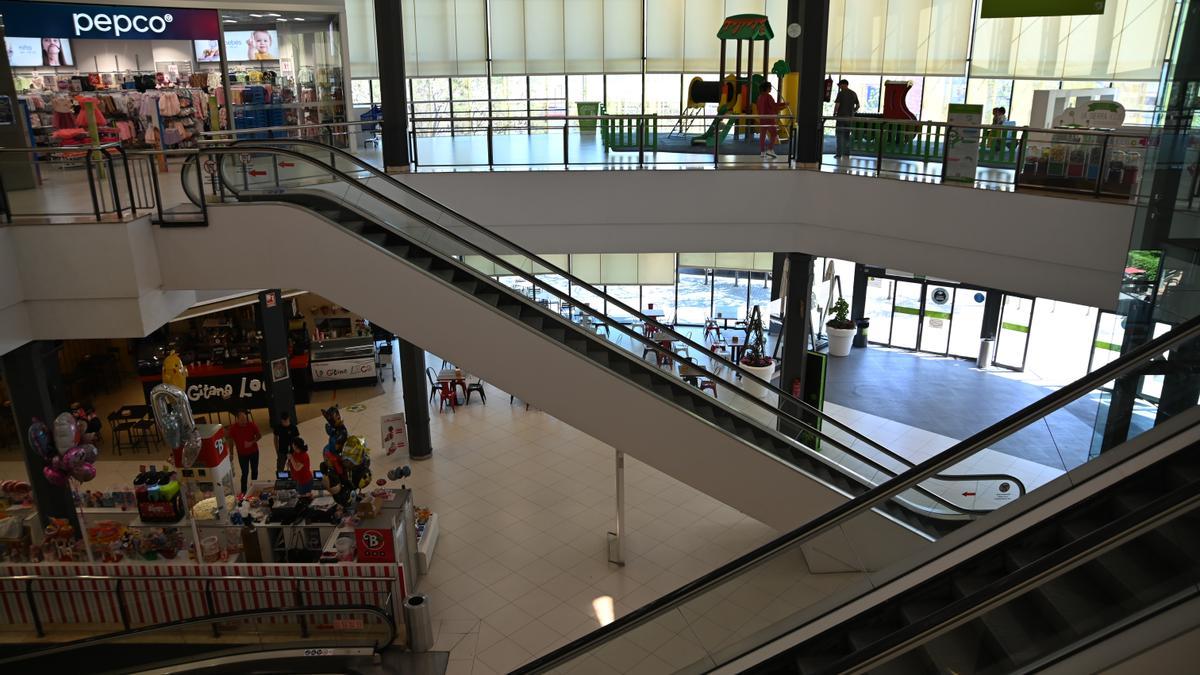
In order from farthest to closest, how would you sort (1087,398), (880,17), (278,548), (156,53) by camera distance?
(880,17)
(156,53)
(278,548)
(1087,398)

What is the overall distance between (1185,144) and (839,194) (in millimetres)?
4564

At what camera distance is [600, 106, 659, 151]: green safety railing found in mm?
11422

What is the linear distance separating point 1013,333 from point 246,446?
50.1 ft

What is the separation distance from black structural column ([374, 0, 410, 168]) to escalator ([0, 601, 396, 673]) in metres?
5.96

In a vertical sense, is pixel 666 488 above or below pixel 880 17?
below

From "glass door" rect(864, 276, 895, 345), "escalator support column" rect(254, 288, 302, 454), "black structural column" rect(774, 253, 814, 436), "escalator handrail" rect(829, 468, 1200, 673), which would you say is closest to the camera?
"escalator handrail" rect(829, 468, 1200, 673)

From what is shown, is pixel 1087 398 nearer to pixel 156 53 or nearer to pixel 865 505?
pixel 865 505

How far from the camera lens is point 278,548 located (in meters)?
9.23

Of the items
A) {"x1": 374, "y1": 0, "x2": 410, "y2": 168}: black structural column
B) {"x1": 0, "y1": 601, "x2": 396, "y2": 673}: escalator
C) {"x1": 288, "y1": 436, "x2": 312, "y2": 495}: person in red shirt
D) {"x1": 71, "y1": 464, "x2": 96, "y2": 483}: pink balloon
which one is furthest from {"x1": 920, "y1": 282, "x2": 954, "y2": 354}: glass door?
{"x1": 71, "y1": 464, "x2": 96, "y2": 483}: pink balloon

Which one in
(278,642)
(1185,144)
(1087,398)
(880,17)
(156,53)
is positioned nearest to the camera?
(1087,398)

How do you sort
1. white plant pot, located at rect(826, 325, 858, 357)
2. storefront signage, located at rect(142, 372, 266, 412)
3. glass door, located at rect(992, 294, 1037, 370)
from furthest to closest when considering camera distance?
white plant pot, located at rect(826, 325, 858, 357) → glass door, located at rect(992, 294, 1037, 370) → storefront signage, located at rect(142, 372, 266, 412)

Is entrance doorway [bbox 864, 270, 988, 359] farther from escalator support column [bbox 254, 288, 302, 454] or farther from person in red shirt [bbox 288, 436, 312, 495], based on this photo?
person in red shirt [bbox 288, 436, 312, 495]

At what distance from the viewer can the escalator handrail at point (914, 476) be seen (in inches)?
181

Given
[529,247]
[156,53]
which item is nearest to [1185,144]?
[529,247]
